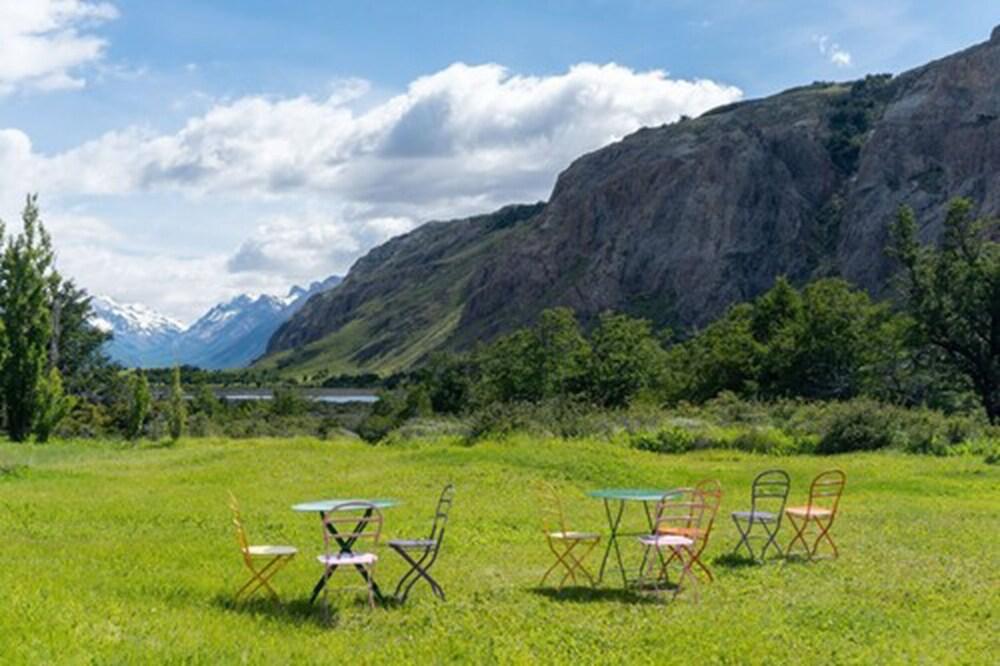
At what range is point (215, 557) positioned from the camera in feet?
46.3

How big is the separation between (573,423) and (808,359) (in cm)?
2388

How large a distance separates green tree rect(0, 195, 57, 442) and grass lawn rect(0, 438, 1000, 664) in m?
14.5

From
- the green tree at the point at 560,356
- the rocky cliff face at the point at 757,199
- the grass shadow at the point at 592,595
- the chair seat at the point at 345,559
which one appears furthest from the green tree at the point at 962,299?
the rocky cliff face at the point at 757,199

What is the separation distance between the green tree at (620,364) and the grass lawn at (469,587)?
123ft

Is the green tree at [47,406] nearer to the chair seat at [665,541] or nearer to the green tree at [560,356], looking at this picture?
the green tree at [560,356]

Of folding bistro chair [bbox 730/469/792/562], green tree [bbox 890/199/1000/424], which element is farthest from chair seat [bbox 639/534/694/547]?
green tree [bbox 890/199/1000/424]

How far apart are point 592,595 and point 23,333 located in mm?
33708

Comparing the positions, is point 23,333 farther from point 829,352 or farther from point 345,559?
point 829,352

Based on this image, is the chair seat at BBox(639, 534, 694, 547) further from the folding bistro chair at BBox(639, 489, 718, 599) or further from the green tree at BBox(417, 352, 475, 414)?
the green tree at BBox(417, 352, 475, 414)

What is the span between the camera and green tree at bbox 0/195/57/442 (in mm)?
38562

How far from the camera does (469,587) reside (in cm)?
1246

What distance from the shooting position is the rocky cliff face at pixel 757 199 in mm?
144250

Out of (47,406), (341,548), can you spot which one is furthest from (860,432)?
(47,406)

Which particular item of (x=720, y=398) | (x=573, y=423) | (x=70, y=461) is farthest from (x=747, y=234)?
(x=70, y=461)
